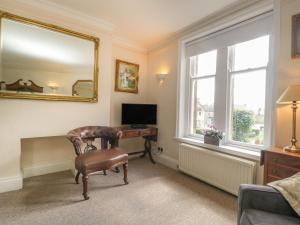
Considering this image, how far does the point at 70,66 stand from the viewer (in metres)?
2.87

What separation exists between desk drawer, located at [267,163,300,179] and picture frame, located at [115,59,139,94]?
292cm

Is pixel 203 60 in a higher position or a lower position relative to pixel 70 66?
higher

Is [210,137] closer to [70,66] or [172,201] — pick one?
[172,201]

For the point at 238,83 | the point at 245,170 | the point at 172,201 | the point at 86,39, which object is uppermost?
the point at 86,39

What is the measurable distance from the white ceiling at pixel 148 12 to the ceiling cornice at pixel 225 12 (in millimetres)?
87

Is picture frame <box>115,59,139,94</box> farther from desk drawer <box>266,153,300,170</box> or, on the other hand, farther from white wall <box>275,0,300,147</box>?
desk drawer <box>266,153,300,170</box>

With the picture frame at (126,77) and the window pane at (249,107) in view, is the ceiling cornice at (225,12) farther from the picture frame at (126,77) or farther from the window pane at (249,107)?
the picture frame at (126,77)

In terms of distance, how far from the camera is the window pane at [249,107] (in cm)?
240

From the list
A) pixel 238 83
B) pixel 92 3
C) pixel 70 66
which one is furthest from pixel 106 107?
pixel 238 83

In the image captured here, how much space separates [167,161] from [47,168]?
2.17 meters

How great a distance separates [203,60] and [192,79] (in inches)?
15.3

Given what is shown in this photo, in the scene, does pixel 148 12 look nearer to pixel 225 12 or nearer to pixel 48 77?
pixel 225 12

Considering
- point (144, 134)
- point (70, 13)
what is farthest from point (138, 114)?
point (70, 13)

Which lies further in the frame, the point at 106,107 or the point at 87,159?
the point at 106,107
